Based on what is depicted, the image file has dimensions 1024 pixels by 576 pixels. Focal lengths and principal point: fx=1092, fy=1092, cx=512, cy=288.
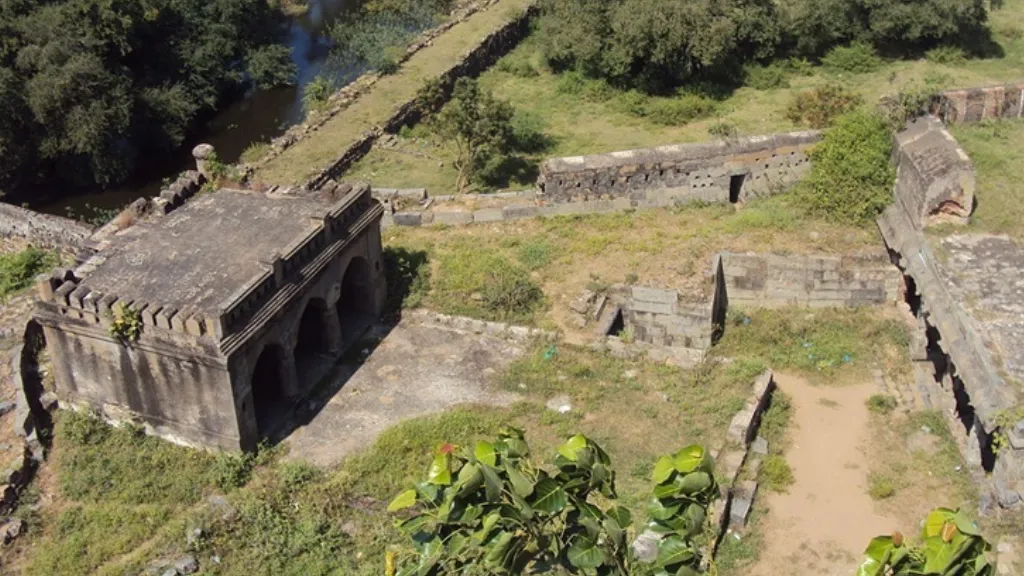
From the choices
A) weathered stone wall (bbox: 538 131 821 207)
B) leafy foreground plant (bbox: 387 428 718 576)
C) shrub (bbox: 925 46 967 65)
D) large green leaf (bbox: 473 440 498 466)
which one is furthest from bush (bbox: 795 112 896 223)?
large green leaf (bbox: 473 440 498 466)

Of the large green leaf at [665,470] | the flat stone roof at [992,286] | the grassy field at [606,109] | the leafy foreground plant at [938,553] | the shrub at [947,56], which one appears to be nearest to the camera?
the leafy foreground plant at [938,553]

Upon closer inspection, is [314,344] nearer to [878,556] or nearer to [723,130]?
[723,130]

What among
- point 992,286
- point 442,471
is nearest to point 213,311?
point 442,471

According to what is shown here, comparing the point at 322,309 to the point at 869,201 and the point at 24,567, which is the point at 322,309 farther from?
the point at 869,201

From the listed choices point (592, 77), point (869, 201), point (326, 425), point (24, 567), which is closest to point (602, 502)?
point (326, 425)

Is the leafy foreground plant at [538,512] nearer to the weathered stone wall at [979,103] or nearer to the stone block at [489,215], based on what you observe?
the stone block at [489,215]

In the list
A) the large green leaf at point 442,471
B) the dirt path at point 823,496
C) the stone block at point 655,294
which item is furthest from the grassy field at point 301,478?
the large green leaf at point 442,471

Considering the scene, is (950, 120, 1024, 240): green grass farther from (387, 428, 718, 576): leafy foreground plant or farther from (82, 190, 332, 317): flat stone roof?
(387, 428, 718, 576): leafy foreground plant
